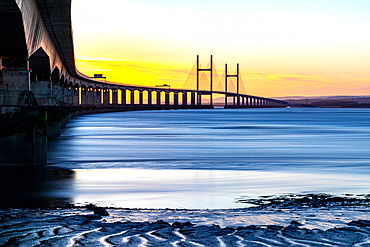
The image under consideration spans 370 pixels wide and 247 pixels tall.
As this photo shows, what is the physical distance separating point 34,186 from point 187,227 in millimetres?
6500

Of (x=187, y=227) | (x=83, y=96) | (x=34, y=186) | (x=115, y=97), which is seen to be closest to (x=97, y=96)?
(x=83, y=96)

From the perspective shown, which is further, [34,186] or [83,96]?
[83,96]

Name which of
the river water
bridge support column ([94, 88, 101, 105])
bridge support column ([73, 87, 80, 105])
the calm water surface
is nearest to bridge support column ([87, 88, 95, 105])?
bridge support column ([94, 88, 101, 105])

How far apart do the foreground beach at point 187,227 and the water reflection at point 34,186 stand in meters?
1.33

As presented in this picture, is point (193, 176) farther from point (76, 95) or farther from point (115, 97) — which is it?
point (115, 97)

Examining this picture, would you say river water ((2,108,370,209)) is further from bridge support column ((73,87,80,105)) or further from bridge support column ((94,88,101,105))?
bridge support column ((94,88,101,105))

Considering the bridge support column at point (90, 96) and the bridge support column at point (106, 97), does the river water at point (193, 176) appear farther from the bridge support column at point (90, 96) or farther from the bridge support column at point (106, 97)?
the bridge support column at point (106, 97)

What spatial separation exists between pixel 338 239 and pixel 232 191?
17.4 feet

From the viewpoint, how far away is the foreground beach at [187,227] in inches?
275

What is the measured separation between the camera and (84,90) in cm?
14100

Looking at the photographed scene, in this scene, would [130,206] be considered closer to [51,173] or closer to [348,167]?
[51,173]

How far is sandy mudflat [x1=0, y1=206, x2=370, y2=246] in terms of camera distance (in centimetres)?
698

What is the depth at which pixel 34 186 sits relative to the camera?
12914 millimetres

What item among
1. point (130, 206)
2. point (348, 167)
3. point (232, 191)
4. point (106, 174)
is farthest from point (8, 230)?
point (348, 167)
